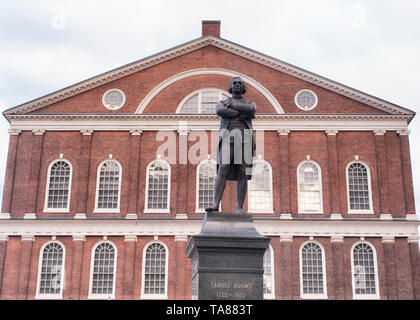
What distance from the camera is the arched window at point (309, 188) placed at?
30.0 meters

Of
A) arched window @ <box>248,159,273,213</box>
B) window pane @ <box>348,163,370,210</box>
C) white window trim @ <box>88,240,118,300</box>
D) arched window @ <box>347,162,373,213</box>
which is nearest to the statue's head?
arched window @ <box>248,159,273,213</box>

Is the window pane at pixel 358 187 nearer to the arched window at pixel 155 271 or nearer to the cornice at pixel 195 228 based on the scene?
the cornice at pixel 195 228

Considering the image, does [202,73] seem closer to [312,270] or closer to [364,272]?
[312,270]

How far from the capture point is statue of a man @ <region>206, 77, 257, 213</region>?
10.4 meters

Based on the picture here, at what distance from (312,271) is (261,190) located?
498 centimetres

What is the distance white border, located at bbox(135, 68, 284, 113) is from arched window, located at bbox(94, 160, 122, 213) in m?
3.55

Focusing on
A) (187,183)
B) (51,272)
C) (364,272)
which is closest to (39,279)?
(51,272)

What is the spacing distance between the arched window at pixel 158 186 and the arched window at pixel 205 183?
5.35 feet

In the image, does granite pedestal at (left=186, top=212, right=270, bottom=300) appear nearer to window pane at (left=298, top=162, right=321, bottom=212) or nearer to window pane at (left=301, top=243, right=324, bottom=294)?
window pane at (left=301, top=243, right=324, bottom=294)

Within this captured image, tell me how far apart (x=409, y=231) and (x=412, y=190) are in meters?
2.36

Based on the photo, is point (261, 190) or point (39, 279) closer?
point (39, 279)

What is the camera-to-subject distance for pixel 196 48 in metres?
32.7
